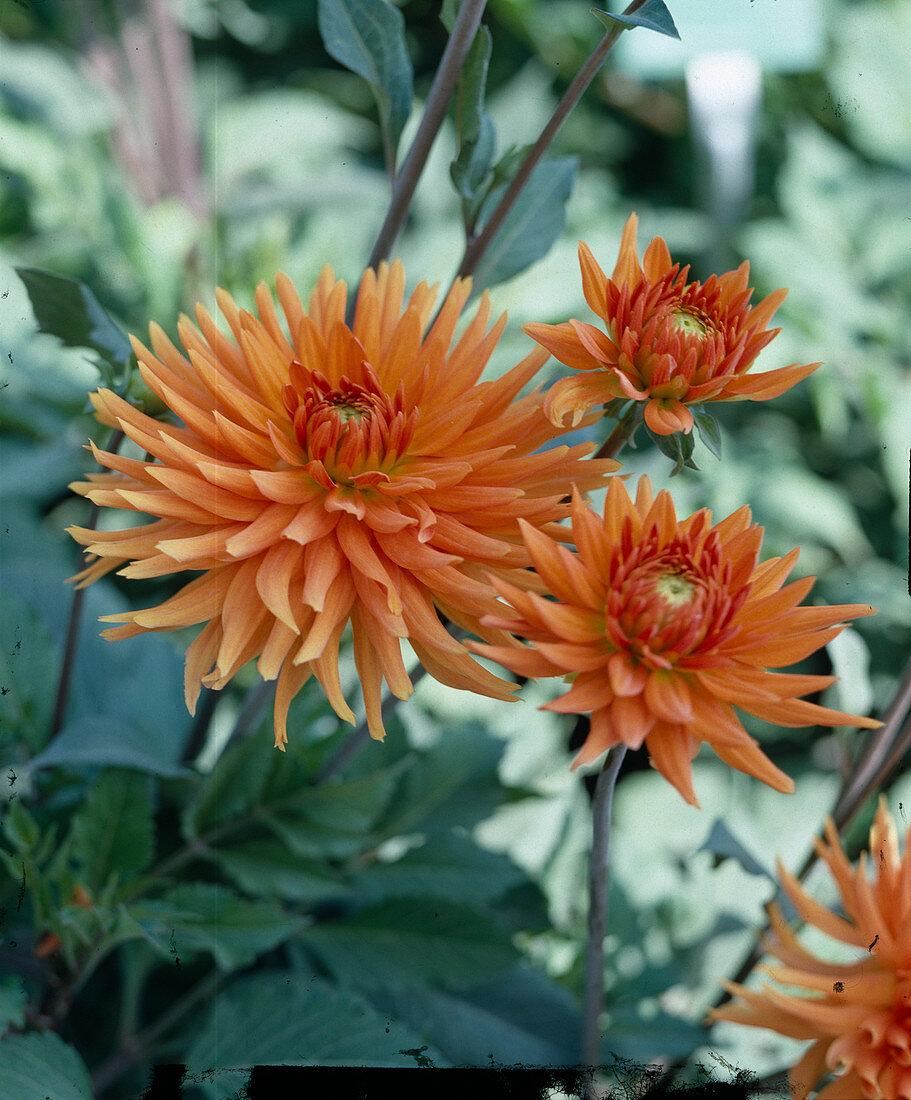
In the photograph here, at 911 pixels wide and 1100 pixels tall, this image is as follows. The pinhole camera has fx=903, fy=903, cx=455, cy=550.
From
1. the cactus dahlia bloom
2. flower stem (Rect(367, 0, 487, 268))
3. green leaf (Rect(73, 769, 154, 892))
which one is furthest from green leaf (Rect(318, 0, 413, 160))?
green leaf (Rect(73, 769, 154, 892))

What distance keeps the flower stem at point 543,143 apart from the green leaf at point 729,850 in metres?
0.28

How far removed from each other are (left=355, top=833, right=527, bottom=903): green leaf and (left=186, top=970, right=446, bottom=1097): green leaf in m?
0.08

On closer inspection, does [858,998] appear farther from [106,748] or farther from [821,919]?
[106,748]

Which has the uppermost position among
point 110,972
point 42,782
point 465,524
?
point 465,524

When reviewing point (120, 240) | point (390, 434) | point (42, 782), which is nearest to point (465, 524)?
point (390, 434)

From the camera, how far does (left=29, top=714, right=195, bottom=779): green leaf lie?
16.5 inches

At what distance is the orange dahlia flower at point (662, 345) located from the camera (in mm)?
291

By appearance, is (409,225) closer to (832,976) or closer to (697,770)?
(697,770)

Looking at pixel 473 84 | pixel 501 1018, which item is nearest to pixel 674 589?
pixel 473 84

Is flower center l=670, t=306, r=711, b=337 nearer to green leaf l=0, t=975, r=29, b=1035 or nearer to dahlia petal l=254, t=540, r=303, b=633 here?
dahlia petal l=254, t=540, r=303, b=633

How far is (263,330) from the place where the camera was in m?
0.34

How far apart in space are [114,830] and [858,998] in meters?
0.34

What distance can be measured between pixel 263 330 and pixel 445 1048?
37cm

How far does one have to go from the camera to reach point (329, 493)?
13.0 inches
